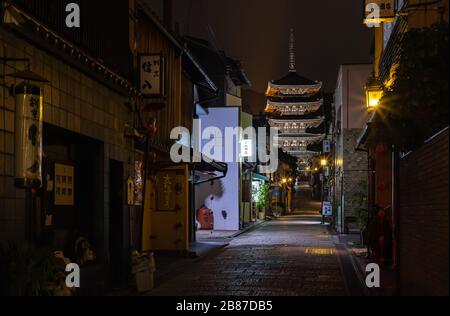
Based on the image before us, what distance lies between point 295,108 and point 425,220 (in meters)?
70.4

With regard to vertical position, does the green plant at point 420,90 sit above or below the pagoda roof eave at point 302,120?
below

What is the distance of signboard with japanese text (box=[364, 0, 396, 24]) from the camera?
18.4 metres

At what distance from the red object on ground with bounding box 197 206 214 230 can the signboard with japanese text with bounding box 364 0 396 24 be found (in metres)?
23.3

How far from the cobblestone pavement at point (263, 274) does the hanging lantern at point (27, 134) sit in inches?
219

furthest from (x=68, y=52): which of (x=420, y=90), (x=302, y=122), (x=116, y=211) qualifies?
(x=302, y=122)

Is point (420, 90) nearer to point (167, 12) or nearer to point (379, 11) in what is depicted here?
point (379, 11)

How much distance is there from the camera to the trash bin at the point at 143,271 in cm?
1396

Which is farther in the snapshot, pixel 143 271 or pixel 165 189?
pixel 165 189

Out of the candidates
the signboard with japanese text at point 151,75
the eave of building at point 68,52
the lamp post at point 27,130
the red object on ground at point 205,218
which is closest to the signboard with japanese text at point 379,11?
the signboard with japanese text at point 151,75

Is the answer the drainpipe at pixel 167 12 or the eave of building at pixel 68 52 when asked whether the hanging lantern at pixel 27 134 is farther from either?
the drainpipe at pixel 167 12

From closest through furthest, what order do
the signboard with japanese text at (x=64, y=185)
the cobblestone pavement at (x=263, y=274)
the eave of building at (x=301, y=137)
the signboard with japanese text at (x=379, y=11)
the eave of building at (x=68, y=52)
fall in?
the eave of building at (x=68, y=52), the signboard with japanese text at (x=64, y=185), the cobblestone pavement at (x=263, y=274), the signboard with japanese text at (x=379, y=11), the eave of building at (x=301, y=137)

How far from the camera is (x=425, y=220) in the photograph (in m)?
9.75
